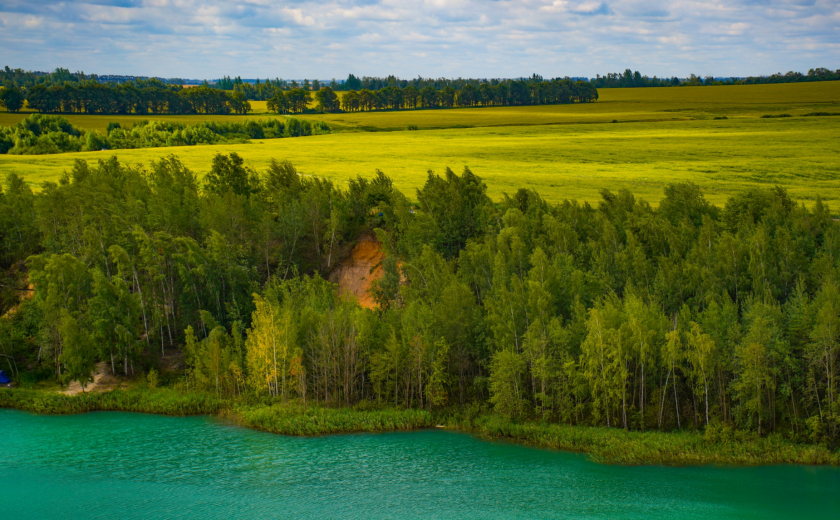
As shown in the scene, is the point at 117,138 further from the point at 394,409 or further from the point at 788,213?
the point at 788,213

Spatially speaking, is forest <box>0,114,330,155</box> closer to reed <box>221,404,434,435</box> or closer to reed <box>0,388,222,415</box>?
reed <box>0,388,222,415</box>

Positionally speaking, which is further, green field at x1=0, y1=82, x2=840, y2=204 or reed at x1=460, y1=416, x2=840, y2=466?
green field at x1=0, y1=82, x2=840, y2=204

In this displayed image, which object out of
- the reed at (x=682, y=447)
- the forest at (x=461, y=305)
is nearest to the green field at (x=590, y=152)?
the forest at (x=461, y=305)

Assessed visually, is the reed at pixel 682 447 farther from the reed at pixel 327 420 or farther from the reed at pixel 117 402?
the reed at pixel 117 402

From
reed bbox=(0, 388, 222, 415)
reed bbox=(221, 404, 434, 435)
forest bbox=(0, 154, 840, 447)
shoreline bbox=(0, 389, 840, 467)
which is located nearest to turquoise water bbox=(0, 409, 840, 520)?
shoreline bbox=(0, 389, 840, 467)

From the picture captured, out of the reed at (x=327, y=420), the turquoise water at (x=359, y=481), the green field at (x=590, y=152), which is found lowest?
the turquoise water at (x=359, y=481)

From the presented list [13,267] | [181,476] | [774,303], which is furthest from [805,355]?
[13,267]

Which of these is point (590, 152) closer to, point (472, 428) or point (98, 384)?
point (472, 428)
